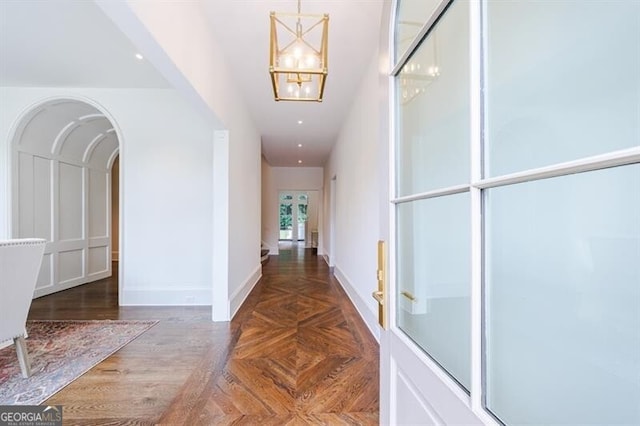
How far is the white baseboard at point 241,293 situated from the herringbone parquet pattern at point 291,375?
0.12 m

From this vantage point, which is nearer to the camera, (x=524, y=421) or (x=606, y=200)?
(x=606, y=200)

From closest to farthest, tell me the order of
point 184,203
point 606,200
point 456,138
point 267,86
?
point 606,200, point 456,138, point 267,86, point 184,203

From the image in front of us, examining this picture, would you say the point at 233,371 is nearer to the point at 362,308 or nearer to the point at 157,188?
the point at 362,308

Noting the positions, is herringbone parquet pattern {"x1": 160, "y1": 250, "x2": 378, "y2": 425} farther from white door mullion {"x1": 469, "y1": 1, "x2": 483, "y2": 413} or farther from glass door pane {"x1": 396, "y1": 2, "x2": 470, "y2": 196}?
glass door pane {"x1": 396, "y1": 2, "x2": 470, "y2": 196}

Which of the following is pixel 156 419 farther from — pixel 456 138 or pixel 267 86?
pixel 267 86

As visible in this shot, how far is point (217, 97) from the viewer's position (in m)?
3.32

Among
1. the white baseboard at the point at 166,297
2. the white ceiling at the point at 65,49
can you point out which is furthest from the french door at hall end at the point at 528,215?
the white baseboard at the point at 166,297

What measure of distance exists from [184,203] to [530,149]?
454 centimetres

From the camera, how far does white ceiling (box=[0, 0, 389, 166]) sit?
2.72 metres

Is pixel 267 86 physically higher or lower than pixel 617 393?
higher

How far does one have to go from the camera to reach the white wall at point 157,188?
174 inches

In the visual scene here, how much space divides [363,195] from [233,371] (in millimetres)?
2440

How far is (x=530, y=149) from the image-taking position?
701 millimetres

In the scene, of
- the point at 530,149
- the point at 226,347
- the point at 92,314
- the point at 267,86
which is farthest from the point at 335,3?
the point at 92,314
